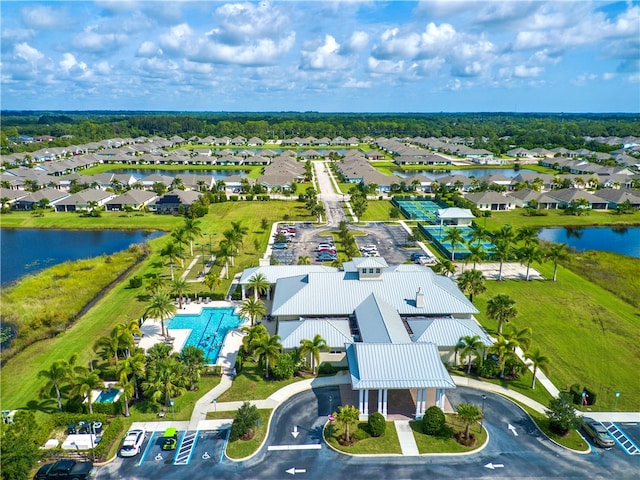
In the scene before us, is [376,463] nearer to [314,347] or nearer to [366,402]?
[366,402]

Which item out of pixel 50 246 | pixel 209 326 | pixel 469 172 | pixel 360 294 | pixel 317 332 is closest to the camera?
pixel 317 332

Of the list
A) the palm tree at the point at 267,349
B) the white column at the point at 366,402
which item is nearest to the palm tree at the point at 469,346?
the white column at the point at 366,402

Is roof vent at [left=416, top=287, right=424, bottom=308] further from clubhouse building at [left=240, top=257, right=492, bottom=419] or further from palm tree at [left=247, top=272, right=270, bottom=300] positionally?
palm tree at [left=247, top=272, right=270, bottom=300]

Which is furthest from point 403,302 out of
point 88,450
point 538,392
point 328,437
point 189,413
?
point 88,450

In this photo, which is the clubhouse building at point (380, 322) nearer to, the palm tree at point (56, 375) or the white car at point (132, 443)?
the white car at point (132, 443)

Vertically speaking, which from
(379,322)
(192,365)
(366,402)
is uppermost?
(379,322)

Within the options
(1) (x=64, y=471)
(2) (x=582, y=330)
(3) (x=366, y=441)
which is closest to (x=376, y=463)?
(3) (x=366, y=441)
